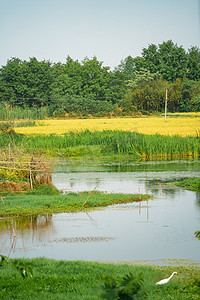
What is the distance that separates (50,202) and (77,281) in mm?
6109

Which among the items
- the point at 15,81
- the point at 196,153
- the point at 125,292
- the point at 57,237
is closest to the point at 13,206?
the point at 57,237

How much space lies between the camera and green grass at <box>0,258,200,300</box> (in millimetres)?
5375

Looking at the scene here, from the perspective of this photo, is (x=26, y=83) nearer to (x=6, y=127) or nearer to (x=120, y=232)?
(x=6, y=127)

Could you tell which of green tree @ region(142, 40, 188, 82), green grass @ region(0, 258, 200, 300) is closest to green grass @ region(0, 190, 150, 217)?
green grass @ region(0, 258, 200, 300)

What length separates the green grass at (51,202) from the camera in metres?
11.2

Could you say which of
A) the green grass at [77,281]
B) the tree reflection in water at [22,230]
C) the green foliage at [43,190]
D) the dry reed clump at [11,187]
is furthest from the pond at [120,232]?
the dry reed clump at [11,187]

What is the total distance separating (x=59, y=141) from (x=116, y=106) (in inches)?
1487

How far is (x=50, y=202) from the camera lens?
39.3ft

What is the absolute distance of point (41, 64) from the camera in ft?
214

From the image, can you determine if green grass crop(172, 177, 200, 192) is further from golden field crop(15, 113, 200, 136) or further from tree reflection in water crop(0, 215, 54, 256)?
golden field crop(15, 113, 200, 136)

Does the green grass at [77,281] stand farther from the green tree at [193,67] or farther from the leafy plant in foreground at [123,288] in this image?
the green tree at [193,67]

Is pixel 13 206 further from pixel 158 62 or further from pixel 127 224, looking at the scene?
pixel 158 62

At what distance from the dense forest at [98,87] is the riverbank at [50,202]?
152 ft

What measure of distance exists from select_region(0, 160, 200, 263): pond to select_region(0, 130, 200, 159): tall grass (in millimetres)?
9876
